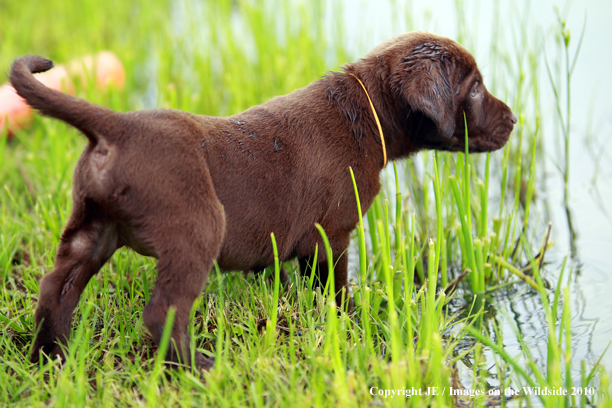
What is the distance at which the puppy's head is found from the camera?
2.87m

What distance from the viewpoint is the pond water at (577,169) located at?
10.8 feet

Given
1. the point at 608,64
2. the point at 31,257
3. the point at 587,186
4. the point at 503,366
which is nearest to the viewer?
the point at 503,366

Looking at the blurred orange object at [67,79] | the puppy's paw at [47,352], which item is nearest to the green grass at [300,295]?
the puppy's paw at [47,352]

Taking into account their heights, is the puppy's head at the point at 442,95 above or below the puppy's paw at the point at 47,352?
above

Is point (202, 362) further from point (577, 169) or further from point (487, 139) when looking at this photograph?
point (577, 169)

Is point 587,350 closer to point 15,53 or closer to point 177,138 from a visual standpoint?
point 177,138

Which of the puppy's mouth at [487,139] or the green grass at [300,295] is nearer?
the green grass at [300,295]

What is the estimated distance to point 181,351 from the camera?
2449 mm

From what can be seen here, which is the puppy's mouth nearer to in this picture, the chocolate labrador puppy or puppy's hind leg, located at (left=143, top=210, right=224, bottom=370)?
the chocolate labrador puppy

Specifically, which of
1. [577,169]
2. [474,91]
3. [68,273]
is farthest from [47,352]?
[577,169]

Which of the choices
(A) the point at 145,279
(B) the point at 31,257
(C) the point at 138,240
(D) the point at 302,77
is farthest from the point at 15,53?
(C) the point at 138,240

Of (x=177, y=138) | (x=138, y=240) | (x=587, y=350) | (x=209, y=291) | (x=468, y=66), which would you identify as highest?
(x=468, y=66)

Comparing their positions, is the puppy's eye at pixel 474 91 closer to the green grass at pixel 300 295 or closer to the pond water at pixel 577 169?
the green grass at pixel 300 295

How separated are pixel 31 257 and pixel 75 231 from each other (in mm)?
1155
